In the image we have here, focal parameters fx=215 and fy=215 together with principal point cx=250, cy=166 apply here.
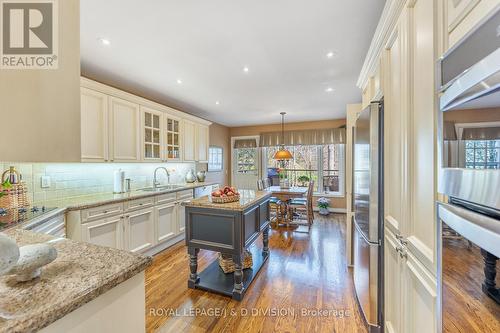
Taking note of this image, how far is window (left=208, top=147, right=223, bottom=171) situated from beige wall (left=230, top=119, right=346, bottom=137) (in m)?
0.89

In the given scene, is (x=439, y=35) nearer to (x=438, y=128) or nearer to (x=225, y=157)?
(x=438, y=128)

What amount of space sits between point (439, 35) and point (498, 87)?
52 cm

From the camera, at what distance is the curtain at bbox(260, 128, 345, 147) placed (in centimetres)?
577

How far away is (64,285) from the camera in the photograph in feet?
2.29

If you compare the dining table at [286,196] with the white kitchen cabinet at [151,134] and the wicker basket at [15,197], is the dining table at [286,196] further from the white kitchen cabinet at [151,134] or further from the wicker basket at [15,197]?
A: the wicker basket at [15,197]

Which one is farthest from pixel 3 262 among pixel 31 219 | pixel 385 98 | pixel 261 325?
pixel 385 98

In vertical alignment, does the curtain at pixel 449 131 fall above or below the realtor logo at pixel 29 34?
below

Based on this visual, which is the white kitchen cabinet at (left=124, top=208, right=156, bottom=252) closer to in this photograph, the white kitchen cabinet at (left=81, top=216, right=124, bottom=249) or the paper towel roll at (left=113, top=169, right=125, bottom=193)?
the white kitchen cabinet at (left=81, top=216, right=124, bottom=249)

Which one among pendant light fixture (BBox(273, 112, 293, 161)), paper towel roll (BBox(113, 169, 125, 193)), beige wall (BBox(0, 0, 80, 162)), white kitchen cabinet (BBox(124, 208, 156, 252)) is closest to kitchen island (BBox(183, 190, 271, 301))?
white kitchen cabinet (BBox(124, 208, 156, 252))

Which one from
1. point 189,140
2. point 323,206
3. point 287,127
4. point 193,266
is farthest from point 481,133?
point 287,127

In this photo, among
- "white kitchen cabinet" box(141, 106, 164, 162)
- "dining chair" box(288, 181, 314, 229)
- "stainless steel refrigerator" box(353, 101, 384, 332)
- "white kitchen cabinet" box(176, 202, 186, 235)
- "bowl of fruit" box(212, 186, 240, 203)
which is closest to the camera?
"stainless steel refrigerator" box(353, 101, 384, 332)

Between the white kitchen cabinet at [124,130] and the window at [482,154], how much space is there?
346 centimetres

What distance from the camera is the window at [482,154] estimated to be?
1.65 ft

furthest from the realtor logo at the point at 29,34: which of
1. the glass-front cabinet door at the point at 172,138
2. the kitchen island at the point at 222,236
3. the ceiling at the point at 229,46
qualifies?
the glass-front cabinet door at the point at 172,138
